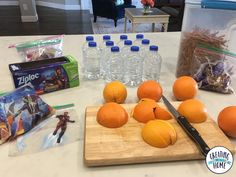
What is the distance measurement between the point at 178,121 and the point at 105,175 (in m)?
0.21

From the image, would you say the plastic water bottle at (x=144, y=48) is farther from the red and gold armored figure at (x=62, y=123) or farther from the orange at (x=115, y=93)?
the red and gold armored figure at (x=62, y=123)

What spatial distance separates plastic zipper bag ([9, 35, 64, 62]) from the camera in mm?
768

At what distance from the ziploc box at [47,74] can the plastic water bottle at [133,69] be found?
0.54ft

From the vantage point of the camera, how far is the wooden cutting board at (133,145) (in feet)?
1.54

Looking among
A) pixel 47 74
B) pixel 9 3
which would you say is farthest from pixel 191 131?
pixel 9 3

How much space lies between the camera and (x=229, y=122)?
Result: 1.73ft

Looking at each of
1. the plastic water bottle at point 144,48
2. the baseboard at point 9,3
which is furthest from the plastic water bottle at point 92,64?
the baseboard at point 9,3

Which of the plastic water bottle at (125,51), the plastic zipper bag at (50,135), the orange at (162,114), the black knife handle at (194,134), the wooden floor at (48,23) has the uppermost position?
the plastic water bottle at (125,51)

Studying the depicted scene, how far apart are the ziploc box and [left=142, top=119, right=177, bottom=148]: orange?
13.1 inches

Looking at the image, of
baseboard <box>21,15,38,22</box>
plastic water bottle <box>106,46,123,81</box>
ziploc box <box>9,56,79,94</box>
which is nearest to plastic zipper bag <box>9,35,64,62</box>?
ziploc box <box>9,56,79,94</box>

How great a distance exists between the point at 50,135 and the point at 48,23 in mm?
3679

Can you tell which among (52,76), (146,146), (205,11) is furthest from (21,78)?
(205,11)

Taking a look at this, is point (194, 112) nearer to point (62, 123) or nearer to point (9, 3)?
point (62, 123)

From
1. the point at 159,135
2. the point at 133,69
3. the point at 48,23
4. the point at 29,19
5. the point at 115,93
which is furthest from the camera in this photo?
the point at 29,19
